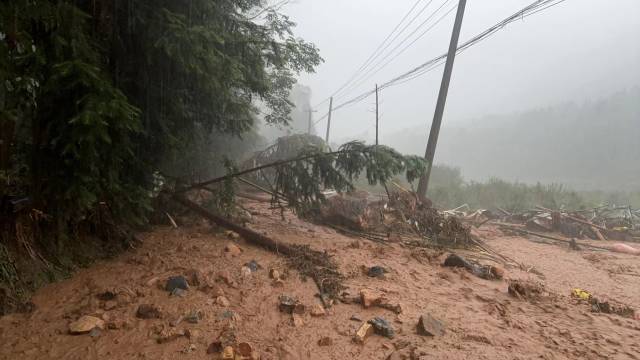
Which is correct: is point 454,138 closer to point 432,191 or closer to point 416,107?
point 432,191

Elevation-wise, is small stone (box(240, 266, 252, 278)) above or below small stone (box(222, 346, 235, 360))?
above

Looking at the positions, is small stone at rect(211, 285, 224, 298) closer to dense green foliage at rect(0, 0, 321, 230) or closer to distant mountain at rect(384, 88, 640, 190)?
dense green foliage at rect(0, 0, 321, 230)

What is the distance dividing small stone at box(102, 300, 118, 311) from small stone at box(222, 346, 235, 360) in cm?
143

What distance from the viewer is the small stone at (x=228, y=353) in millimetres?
3054

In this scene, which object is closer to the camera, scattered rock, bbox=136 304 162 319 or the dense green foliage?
the dense green foliage

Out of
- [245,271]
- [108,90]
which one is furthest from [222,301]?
[108,90]

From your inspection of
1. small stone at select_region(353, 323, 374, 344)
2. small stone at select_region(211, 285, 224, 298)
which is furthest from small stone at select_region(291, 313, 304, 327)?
small stone at select_region(211, 285, 224, 298)

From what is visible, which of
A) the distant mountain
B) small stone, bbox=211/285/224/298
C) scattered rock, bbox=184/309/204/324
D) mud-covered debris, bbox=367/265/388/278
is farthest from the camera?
the distant mountain

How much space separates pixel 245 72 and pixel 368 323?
3.80 meters

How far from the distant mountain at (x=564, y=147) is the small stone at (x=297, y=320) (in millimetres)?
33300

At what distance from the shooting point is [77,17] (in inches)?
138

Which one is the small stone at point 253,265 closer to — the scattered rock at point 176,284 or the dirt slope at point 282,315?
the dirt slope at point 282,315

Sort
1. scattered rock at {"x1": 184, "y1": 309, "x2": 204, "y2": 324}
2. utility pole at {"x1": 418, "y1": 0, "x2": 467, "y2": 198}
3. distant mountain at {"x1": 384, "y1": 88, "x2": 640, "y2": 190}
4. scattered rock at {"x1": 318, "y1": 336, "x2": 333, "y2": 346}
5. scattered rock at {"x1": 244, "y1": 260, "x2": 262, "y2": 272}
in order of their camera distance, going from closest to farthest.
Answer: scattered rock at {"x1": 318, "y1": 336, "x2": 333, "y2": 346}, scattered rock at {"x1": 184, "y1": 309, "x2": 204, "y2": 324}, scattered rock at {"x1": 244, "y1": 260, "x2": 262, "y2": 272}, utility pole at {"x1": 418, "y1": 0, "x2": 467, "y2": 198}, distant mountain at {"x1": 384, "y1": 88, "x2": 640, "y2": 190}

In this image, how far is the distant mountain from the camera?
35.9 meters
